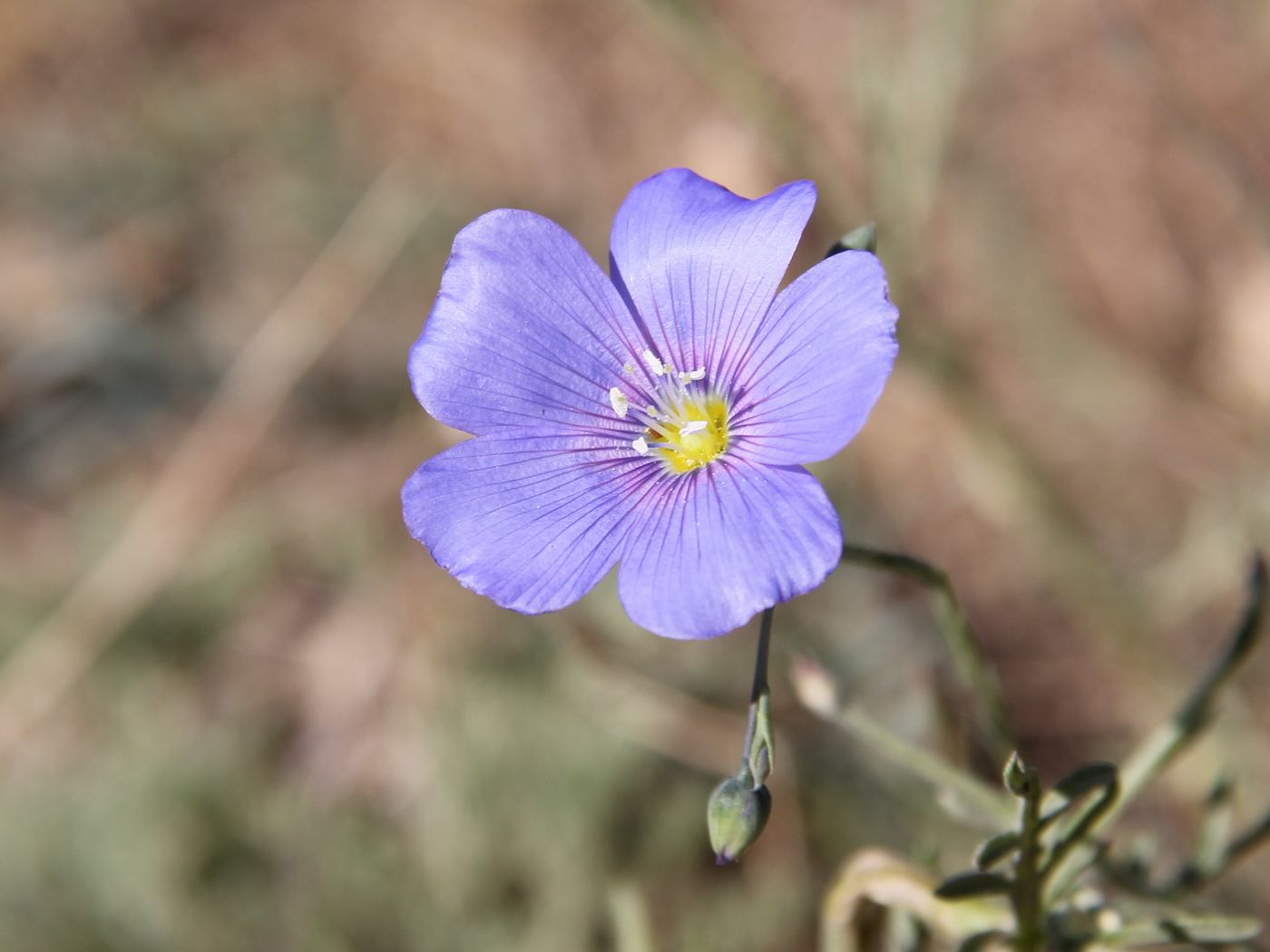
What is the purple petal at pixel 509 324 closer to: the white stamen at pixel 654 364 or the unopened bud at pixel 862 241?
the white stamen at pixel 654 364

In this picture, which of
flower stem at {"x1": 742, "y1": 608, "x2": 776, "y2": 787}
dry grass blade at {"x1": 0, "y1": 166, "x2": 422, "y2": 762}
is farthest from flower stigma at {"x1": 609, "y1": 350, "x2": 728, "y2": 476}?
dry grass blade at {"x1": 0, "y1": 166, "x2": 422, "y2": 762}

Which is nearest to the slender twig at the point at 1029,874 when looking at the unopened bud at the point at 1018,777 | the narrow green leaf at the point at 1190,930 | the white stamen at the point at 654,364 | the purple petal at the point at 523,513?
the unopened bud at the point at 1018,777

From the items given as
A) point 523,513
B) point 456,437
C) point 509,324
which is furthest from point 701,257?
point 456,437

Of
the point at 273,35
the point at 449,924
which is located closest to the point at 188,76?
the point at 273,35

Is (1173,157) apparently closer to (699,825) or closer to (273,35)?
(699,825)

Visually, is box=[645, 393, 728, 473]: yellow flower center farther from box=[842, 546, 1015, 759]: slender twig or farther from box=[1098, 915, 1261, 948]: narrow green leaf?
box=[1098, 915, 1261, 948]: narrow green leaf

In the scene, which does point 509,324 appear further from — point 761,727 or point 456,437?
point 456,437
